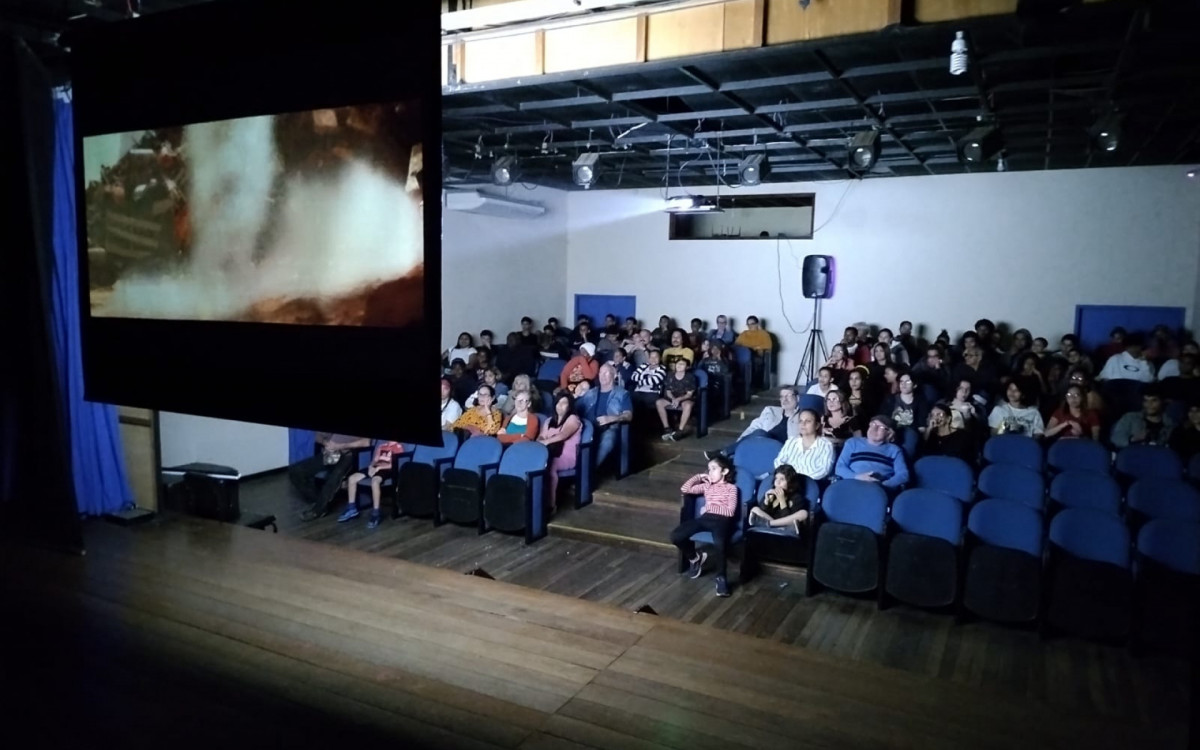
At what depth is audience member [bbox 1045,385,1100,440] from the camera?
20.6 ft

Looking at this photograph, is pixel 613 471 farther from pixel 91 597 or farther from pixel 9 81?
pixel 9 81

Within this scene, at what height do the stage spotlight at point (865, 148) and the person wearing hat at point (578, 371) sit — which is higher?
the stage spotlight at point (865, 148)

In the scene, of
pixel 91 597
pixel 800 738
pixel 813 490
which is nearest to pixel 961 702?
pixel 800 738

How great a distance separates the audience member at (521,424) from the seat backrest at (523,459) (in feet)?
1.12

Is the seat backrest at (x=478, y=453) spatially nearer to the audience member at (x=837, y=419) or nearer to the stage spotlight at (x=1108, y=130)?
the audience member at (x=837, y=419)

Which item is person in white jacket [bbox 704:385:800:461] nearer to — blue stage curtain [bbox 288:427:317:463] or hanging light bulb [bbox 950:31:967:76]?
hanging light bulb [bbox 950:31:967:76]

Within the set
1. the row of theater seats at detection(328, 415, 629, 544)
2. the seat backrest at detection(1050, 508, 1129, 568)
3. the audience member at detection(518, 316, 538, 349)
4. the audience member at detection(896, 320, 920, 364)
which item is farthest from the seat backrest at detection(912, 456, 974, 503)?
the audience member at detection(518, 316, 538, 349)

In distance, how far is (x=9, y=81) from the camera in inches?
141

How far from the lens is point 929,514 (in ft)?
15.7

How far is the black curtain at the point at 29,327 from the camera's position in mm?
3607

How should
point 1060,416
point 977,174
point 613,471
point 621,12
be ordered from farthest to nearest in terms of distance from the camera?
point 977,174 < point 613,471 < point 1060,416 < point 621,12

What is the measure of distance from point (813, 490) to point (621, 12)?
129 inches

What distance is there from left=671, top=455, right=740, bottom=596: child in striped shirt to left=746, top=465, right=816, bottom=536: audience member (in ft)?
0.55

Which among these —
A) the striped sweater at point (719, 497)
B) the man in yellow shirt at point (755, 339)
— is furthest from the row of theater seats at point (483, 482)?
the man in yellow shirt at point (755, 339)
